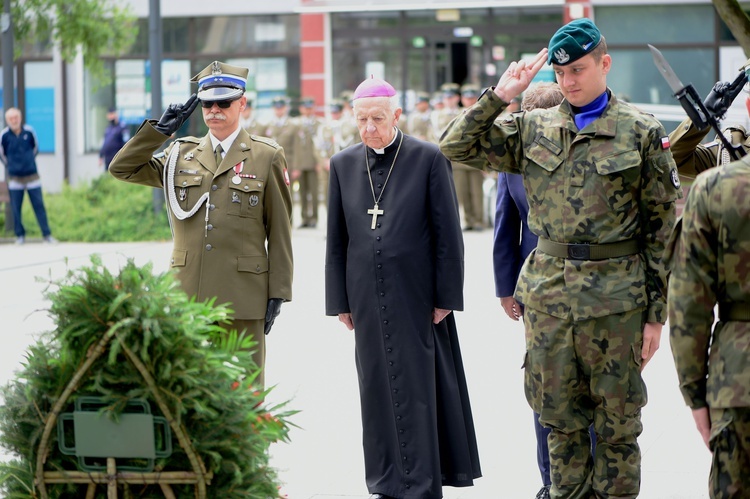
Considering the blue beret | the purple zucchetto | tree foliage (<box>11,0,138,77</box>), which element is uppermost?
tree foliage (<box>11,0,138,77</box>)

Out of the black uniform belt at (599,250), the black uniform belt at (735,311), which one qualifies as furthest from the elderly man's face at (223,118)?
the black uniform belt at (735,311)

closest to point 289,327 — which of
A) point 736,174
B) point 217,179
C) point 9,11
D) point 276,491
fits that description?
point 217,179

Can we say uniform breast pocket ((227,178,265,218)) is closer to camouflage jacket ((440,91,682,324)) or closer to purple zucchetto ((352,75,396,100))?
purple zucchetto ((352,75,396,100))

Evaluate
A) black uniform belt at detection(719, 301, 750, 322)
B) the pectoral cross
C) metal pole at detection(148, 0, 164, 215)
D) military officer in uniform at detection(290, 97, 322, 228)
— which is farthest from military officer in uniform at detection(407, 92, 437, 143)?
black uniform belt at detection(719, 301, 750, 322)

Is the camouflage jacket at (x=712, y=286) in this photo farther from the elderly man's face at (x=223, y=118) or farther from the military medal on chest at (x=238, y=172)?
the elderly man's face at (x=223, y=118)

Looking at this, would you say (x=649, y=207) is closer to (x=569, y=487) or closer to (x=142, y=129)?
(x=569, y=487)

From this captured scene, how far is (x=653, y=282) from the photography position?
4.74m

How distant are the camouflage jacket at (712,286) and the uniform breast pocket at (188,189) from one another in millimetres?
2952

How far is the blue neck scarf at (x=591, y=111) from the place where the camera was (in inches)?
190

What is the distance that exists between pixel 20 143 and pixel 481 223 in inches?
292

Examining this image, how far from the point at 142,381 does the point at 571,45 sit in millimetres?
2074

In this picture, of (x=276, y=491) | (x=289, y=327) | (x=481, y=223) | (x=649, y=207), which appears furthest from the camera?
(x=481, y=223)

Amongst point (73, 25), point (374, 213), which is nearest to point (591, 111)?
point (374, 213)

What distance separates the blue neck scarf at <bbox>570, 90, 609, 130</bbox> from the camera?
4.82 meters
